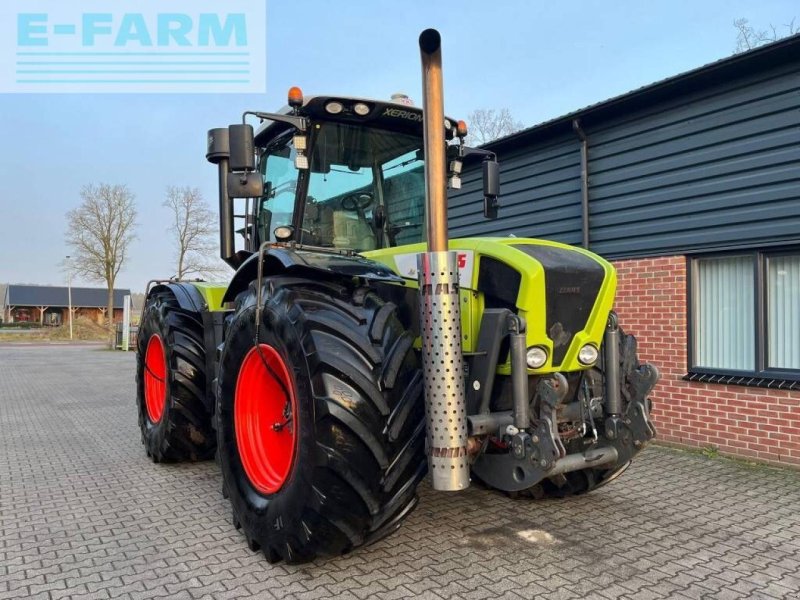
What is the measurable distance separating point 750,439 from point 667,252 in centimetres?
189

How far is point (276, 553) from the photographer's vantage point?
2.99 m

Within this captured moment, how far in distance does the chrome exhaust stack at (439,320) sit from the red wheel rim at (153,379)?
3713 mm

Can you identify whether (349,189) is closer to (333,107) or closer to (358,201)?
(358,201)

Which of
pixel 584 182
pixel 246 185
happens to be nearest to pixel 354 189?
pixel 246 185

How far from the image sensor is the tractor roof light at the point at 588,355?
10.1 ft

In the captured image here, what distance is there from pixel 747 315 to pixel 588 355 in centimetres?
327

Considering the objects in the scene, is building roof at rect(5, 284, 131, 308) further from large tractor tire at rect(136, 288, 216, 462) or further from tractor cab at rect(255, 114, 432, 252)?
tractor cab at rect(255, 114, 432, 252)

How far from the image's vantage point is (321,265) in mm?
3021

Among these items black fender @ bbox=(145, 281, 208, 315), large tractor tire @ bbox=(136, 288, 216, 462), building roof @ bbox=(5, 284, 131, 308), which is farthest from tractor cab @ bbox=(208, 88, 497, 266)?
building roof @ bbox=(5, 284, 131, 308)

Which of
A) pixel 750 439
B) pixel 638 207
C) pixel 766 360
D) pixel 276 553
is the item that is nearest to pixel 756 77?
pixel 638 207

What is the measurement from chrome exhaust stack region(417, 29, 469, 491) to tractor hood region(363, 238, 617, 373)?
1.18 feet

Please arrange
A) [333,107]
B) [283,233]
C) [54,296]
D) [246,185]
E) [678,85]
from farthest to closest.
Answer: [54,296] → [678,85] → [283,233] → [333,107] → [246,185]

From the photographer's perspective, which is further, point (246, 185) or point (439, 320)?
point (246, 185)

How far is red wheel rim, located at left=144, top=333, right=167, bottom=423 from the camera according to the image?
5.63m
